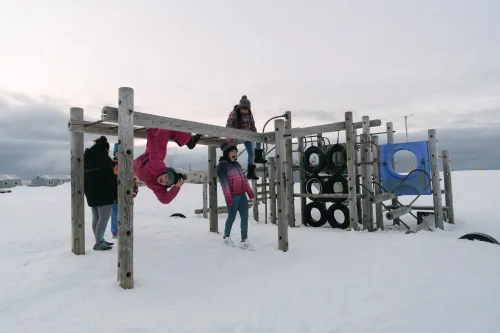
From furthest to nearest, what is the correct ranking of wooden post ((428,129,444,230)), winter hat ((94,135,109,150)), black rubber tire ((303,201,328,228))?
1. black rubber tire ((303,201,328,228))
2. wooden post ((428,129,444,230))
3. winter hat ((94,135,109,150))

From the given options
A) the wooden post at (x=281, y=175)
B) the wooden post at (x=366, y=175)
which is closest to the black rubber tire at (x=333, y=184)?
the wooden post at (x=366, y=175)

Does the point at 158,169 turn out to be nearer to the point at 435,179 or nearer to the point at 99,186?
the point at 99,186

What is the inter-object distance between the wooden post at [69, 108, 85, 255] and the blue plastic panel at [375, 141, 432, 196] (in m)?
8.02

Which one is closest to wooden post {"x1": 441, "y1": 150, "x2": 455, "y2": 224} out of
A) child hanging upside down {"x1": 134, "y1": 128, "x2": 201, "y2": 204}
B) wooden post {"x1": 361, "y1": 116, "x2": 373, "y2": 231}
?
wooden post {"x1": 361, "y1": 116, "x2": 373, "y2": 231}

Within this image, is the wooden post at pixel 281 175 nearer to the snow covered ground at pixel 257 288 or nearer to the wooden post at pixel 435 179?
the snow covered ground at pixel 257 288

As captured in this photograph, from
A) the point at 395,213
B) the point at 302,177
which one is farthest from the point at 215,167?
the point at 395,213

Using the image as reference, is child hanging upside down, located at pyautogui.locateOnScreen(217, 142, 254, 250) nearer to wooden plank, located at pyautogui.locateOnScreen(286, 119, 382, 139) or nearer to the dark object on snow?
wooden plank, located at pyautogui.locateOnScreen(286, 119, 382, 139)

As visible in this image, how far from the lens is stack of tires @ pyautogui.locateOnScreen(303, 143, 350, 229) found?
891 cm

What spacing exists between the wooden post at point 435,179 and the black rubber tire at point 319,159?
2807mm

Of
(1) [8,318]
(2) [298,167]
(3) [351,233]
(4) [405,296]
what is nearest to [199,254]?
(1) [8,318]

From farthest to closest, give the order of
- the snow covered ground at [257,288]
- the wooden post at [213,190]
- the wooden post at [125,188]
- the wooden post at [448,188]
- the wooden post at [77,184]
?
the wooden post at [448,188]
the wooden post at [213,190]
the wooden post at [77,184]
the wooden post at [125,188]
the snow covered ground at [257,288]

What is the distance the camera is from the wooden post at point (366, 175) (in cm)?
819

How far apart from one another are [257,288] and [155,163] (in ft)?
7.89

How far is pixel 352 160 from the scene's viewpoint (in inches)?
318
